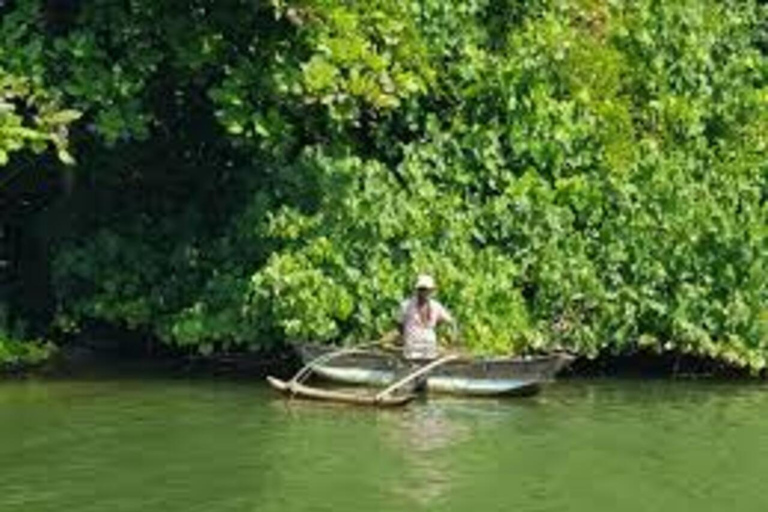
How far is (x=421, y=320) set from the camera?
17.4m

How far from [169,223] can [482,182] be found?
3.60m

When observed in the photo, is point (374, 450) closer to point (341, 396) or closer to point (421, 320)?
point (341, 396)

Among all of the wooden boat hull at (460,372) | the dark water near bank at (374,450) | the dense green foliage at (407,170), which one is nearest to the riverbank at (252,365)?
the dense green foliage at (407,170)

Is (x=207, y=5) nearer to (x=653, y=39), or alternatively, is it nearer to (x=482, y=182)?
(x=482, y=182)

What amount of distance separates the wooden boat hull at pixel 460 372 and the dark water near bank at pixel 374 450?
0.67 ft

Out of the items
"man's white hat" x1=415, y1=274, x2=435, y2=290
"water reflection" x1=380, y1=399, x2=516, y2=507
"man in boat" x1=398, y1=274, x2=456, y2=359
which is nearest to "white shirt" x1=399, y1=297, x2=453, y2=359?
"man in boat" x1=398, y1=274, x2=456, y2=359

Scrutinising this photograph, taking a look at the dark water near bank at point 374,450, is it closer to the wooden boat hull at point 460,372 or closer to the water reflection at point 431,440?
the water reflection at point 431,440

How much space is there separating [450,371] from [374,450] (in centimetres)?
289

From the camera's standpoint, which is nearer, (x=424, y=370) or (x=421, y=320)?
(x=424, y=370)

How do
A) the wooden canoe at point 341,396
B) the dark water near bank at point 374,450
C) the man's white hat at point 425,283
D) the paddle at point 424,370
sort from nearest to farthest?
the dark water near bank at point 374,450 < the wooden canoe at point 341,396 < the paddle at point 424,370 < the man's white hat at point 425,283

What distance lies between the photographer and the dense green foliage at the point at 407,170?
17781mm

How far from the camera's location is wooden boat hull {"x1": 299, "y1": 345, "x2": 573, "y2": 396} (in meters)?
16.9

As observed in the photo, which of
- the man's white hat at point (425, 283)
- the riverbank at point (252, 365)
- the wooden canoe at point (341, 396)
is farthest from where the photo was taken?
the riverbank at point (252, 365)

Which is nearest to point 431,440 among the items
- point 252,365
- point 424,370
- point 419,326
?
point 424,370
